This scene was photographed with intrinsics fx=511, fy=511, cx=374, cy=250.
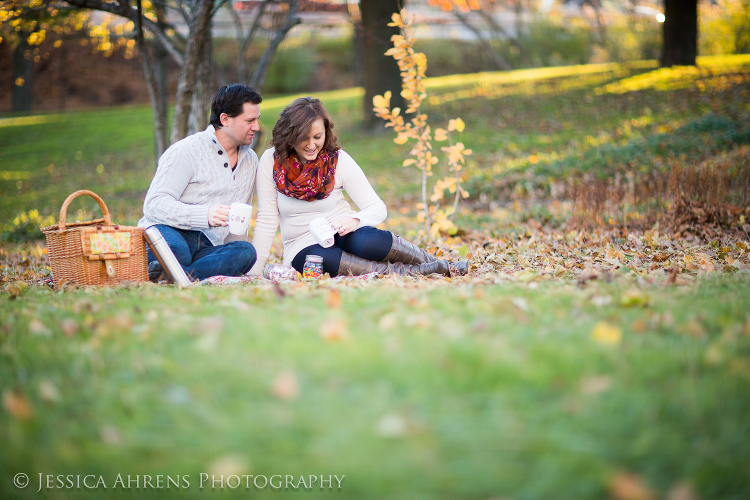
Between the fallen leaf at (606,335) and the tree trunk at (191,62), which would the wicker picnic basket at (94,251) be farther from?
the tree trunk at (191,62)

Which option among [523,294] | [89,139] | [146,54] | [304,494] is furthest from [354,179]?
[89,139]

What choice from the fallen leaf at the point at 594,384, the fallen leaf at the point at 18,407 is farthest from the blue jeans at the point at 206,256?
the fallen leaf at the point at 594,384

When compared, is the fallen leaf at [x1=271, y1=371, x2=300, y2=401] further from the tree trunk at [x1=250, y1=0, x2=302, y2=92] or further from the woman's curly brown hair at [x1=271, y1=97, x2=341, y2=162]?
the tree trunk at [x1=250, y1=0, x2=302, y2=92]

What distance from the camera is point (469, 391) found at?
170 centimetres

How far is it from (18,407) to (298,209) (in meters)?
2.94

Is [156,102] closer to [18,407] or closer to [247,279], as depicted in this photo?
[247,279]

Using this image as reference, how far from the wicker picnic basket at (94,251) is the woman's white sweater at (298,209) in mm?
957

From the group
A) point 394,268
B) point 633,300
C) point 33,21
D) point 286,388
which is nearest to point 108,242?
point 394,268

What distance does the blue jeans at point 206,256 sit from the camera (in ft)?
13.5

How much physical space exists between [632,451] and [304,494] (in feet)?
3.08

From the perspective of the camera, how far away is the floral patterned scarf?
13.7ft

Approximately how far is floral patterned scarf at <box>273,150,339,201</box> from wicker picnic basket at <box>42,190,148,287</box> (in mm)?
1150

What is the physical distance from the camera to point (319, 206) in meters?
4.46

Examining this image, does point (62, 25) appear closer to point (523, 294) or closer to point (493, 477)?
point (523, 294)
